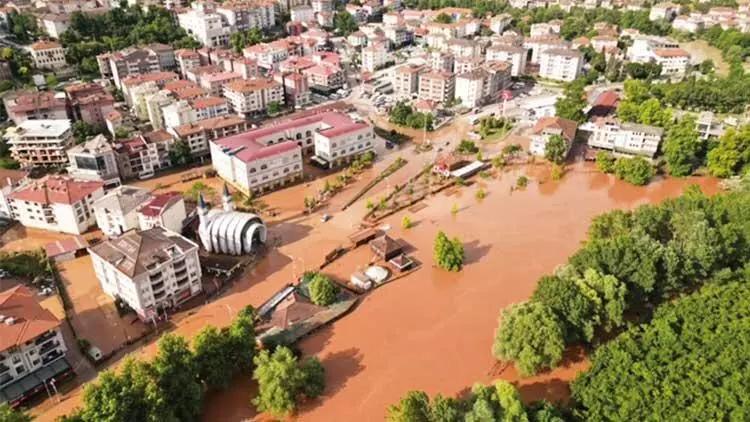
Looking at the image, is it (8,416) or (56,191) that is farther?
(56,191)

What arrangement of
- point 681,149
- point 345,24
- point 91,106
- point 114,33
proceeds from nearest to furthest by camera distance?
point 681,149, point 91,106, point 114,33, point 345,24

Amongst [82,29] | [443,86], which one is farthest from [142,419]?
[82,29]

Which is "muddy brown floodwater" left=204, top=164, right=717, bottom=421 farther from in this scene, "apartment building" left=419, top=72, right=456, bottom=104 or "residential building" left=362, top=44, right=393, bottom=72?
"residential building" left=362, top=44, right=393, bottom=72

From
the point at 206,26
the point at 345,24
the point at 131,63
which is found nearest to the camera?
the point at 131,63

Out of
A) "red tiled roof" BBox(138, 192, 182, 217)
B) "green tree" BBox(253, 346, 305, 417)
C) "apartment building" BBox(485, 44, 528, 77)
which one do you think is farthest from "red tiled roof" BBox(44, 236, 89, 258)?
"apartment building" BBox(485, 44, 528, 77)

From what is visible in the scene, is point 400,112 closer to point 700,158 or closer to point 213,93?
point 213,93

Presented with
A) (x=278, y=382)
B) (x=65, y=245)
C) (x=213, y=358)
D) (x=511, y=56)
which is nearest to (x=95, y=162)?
(x=65, y=245)

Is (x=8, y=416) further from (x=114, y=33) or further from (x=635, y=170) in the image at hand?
(x=114, y=33)
